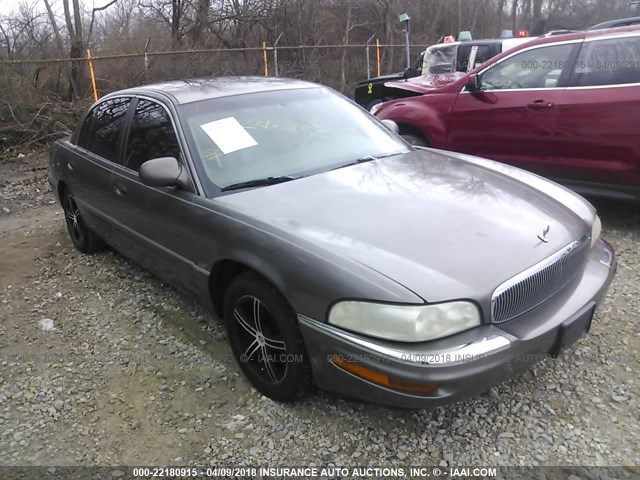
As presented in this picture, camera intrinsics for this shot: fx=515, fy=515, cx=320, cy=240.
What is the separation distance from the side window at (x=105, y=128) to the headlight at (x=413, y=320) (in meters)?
2.47

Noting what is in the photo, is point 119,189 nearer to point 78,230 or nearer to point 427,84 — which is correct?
point 78,230

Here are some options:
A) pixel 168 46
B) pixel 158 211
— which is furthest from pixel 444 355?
pixel 168 46

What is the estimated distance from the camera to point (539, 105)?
459cm

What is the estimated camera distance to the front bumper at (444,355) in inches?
76.2

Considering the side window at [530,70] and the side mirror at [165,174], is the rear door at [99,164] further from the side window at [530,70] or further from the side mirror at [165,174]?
the side window at [530,70]

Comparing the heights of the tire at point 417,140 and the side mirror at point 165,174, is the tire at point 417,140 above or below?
below

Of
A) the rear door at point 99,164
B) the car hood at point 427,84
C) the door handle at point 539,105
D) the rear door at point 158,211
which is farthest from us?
the car hood at point 427,84

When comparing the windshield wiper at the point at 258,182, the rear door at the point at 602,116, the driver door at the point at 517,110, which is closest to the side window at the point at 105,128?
the windshield wiper at the point at 258,182

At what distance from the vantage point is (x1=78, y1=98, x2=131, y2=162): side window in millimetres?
3715

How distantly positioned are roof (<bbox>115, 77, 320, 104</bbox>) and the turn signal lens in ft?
6.37

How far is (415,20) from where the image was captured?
24.6m

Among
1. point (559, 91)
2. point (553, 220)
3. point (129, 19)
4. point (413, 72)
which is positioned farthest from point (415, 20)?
point (553, 220)

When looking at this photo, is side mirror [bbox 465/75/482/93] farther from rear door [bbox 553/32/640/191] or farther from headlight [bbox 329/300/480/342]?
headlight [bbox 329/300/480/342]

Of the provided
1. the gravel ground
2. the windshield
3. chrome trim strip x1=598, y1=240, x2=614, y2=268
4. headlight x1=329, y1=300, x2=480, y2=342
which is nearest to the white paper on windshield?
the windshield
